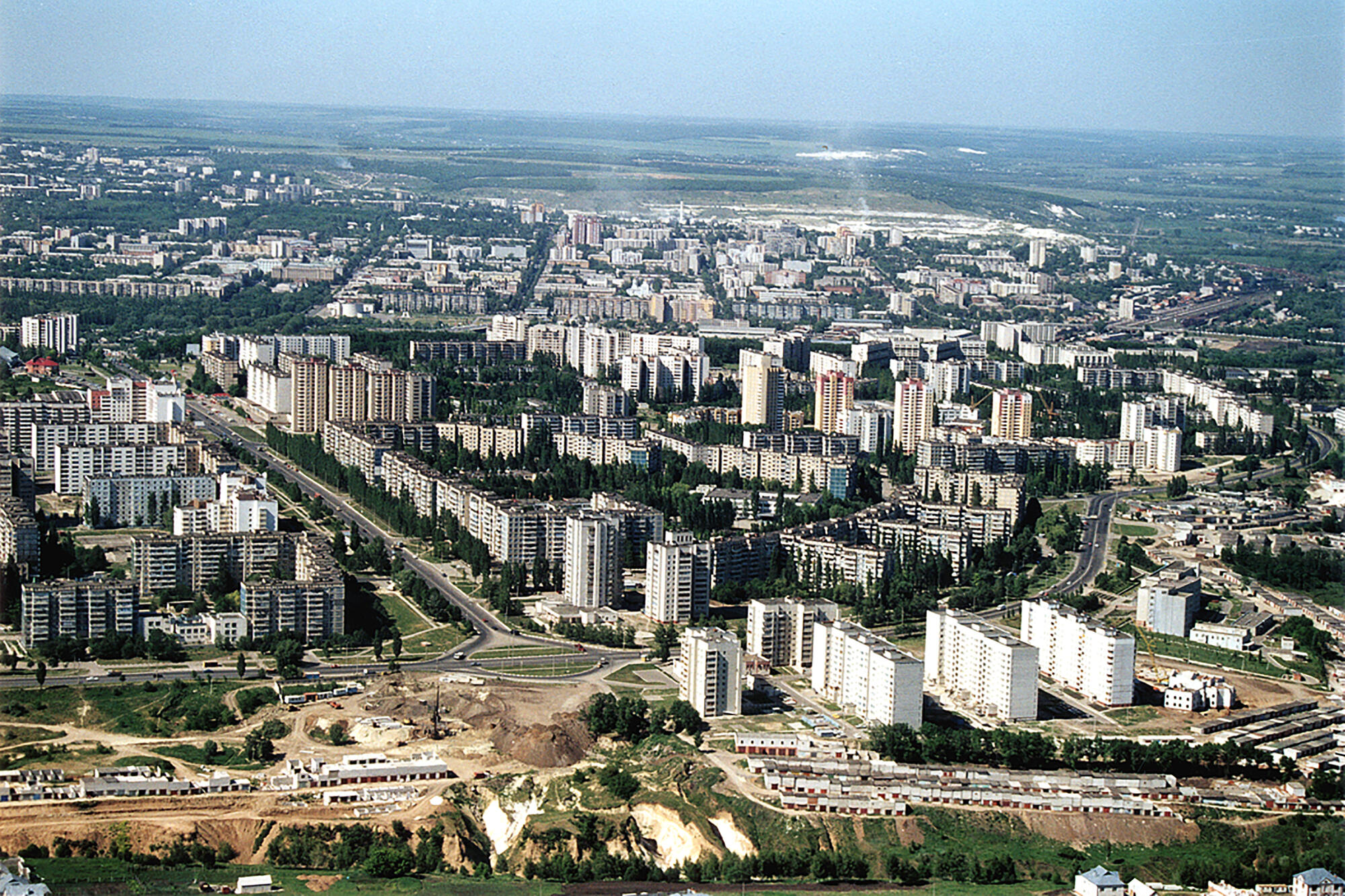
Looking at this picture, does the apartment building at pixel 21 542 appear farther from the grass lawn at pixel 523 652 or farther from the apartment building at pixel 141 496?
the grass lawn at pixel 523 652

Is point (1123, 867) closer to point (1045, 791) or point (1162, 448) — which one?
point (1045, 791)

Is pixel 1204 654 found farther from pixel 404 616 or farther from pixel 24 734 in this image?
pixel 24 734

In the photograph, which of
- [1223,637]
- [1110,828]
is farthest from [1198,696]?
[1110,828]

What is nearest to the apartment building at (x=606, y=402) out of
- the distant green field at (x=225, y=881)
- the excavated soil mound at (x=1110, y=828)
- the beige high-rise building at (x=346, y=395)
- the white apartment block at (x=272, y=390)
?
the beige high-rise building at (x=346, y=395)

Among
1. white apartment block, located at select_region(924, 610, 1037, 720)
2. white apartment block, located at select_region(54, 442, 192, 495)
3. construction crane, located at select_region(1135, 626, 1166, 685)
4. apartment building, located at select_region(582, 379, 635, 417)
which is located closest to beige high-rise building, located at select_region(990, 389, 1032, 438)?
apartment building, located at select_region(582, 379, 635, 417)

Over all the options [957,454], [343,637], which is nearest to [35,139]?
Answer: [957,454]
